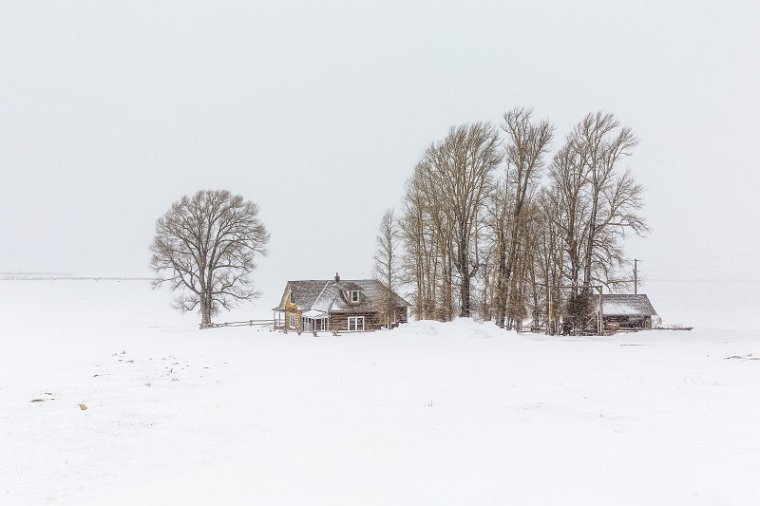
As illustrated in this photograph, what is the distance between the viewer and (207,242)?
4669 centimetres

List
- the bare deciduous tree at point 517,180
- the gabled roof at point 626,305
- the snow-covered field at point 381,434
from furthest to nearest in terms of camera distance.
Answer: the gabled roof at point 626,305
the bare deciduous tree at point 517,180
the snow-covered field at point 381,434

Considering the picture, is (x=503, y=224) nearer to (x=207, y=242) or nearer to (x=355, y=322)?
(x=355, y=322)

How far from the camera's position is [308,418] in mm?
8930

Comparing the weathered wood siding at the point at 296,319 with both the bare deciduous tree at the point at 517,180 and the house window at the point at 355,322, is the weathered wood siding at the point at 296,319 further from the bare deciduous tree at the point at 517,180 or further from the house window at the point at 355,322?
the bare deciduous tree at the point at 517,180

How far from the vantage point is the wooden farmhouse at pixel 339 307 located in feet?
143

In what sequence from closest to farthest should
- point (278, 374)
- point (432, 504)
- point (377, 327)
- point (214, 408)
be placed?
point (432, 504), point (214, 408), point (278, 374), point (377, 327)

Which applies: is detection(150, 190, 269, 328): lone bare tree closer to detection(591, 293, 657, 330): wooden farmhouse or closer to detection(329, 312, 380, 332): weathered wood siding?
detection(329, 312, 380, 332): weathered wood siding

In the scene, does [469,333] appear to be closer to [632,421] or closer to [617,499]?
[632,421]

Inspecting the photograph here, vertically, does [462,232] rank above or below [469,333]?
above

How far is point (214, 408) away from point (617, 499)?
7739 mm

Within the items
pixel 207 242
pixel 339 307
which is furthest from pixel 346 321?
pixel 207 242

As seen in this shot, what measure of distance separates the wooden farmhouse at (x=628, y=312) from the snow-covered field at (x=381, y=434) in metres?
31.8

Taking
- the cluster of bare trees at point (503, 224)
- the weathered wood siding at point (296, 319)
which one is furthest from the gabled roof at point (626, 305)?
the weathered wood siding at point (296, 319)

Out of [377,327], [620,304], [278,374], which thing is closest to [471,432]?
[278,374]
